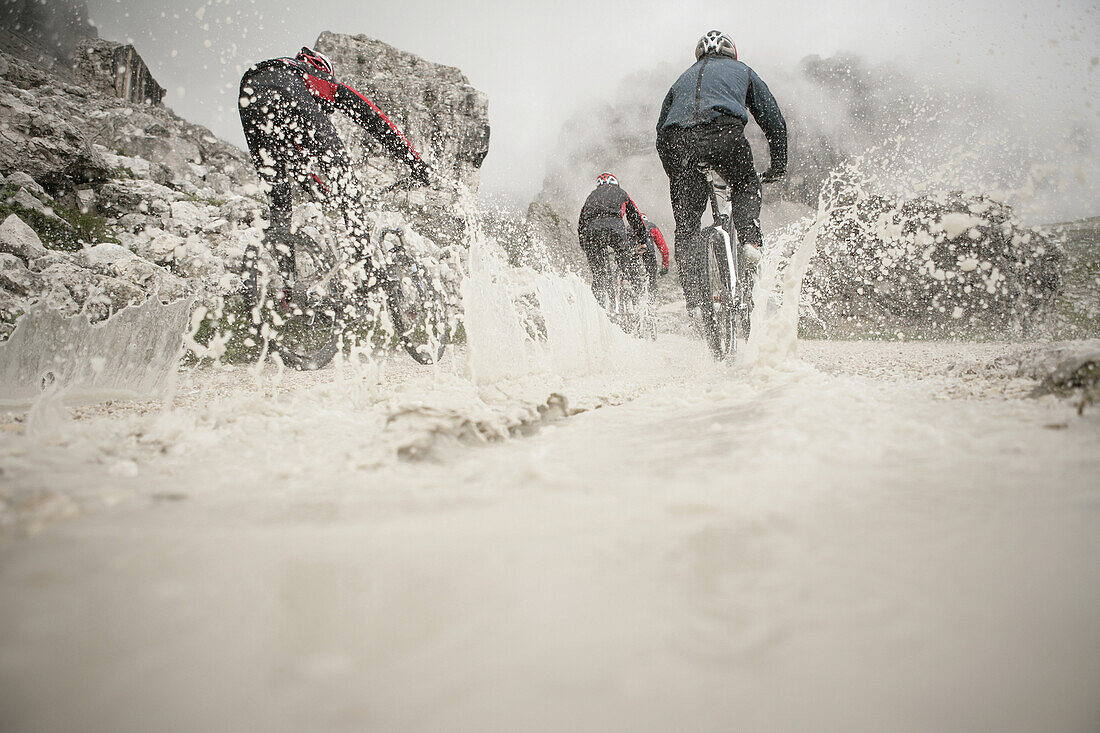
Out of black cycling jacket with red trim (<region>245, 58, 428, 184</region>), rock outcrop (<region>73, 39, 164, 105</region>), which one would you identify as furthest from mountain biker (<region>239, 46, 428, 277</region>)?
rock outcrop (<region>73, 39, 164, 105</region>)

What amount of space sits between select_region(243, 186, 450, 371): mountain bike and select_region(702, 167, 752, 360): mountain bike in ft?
5.87

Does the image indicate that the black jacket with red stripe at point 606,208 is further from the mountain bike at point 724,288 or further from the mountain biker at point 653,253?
the mountain bike at point 724,288

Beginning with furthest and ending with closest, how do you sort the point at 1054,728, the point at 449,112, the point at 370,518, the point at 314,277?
1. the point at 449,112
2. the point at 314,277
3. the point at 370,518
4. the point at 1054,728

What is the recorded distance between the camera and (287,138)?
315cm

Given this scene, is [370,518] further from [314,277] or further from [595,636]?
[314,277]

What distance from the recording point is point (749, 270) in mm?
2799

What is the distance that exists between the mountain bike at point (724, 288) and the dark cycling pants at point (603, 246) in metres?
2.16

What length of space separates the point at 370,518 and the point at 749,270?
2683mm

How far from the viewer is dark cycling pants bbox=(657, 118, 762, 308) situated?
2645 mm

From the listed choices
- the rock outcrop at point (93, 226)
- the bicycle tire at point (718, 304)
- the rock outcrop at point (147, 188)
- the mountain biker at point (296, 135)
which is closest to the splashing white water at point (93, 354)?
the rock outcrop at point (147, 188)

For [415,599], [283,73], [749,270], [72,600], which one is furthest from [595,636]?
[283,73]

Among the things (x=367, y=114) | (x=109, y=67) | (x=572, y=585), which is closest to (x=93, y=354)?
(x=367, y=114)

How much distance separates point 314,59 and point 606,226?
2.87m

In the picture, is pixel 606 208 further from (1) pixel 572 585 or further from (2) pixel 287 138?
(1) pixel 572 585
